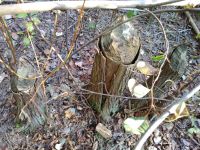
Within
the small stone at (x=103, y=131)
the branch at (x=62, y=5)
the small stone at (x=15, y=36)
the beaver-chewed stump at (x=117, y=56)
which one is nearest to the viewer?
the branch at (x=62, y=5)

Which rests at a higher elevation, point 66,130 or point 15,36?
point 15,36

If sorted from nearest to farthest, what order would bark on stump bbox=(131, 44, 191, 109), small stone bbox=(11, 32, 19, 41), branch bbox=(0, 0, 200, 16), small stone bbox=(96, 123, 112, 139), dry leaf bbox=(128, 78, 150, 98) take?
1. branch bbox=(0, 0, 200, 16)
2. dry leaf bbox=(128, 78, 150, 98)
3. bark on stump bbox=(131, 44, 191, 109)
4. small stone bbox=(96, 123, 112, 139)
5. small stone bbox=(11, 32, 19, 41)

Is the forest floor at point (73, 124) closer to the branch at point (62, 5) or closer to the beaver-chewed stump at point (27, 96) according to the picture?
the beaver-chewed stump at point (27, 96)

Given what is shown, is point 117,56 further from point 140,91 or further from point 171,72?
point 171,72

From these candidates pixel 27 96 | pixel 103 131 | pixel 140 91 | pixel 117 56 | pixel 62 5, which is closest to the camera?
pixel 62 5

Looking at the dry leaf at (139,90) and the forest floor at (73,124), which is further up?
the dry leaf at (139,90)

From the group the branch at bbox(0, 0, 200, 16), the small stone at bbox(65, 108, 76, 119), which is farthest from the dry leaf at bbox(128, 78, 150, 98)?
the small stone at bbox(65, 108, 76, 119)

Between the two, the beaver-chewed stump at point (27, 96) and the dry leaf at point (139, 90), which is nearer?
the dry leaf at point (139, 90)

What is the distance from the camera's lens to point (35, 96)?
5.27 ft

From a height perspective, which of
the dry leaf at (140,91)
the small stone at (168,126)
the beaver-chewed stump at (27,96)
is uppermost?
the dry leaf at (140,91)

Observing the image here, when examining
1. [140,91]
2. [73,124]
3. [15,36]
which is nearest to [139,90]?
[140,91]

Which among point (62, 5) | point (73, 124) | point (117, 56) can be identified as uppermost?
point (62, 5)

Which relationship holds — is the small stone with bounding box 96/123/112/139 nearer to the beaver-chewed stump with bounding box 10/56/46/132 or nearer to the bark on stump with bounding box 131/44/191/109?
the bark on stump with bounding box 131/44/191/109

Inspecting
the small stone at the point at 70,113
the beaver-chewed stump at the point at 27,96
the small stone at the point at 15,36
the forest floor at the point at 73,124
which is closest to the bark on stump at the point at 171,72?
the forest floor at the point at 73,124
